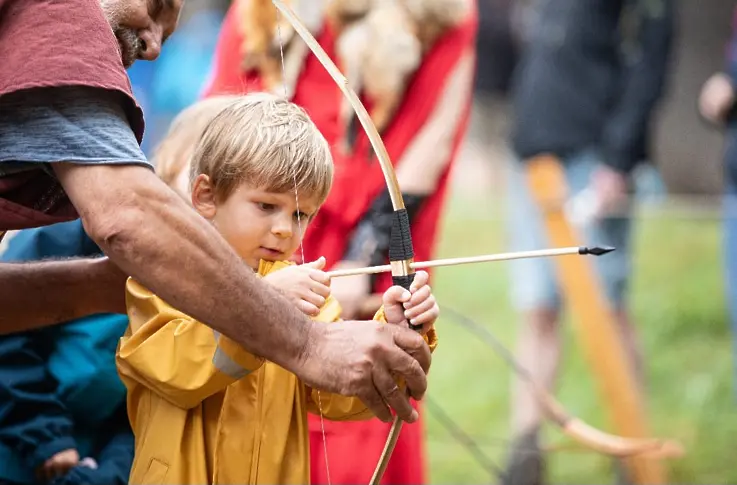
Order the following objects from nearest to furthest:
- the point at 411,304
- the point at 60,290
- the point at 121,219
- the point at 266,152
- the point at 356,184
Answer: the point at 121,219 → the point at 411,304 → the point at 266,152 → the point at 60,290 → the point at 356,184

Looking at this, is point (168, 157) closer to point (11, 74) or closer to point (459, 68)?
point (11, 74)

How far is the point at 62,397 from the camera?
250cm

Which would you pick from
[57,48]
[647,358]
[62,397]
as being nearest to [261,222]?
[57,48]

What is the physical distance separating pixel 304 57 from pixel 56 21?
159 cm

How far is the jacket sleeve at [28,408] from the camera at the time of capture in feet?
7.98

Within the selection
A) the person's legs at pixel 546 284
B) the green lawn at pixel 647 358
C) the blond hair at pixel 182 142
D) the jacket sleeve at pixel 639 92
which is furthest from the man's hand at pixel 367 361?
the jacket sleeve at pixel 639 92

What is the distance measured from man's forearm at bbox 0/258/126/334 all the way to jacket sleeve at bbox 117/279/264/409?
211 millimetres

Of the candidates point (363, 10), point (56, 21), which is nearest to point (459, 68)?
point (363, 10)

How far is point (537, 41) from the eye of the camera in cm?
488

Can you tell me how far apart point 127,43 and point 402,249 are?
53cm

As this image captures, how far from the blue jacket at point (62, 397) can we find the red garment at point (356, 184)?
73 centimetres

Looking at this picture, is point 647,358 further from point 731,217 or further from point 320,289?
point 320,289

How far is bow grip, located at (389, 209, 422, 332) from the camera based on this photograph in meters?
2.01

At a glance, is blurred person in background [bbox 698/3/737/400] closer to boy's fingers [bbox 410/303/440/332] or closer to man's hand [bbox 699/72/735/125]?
man's hand [bbox 699/72/735/125]
